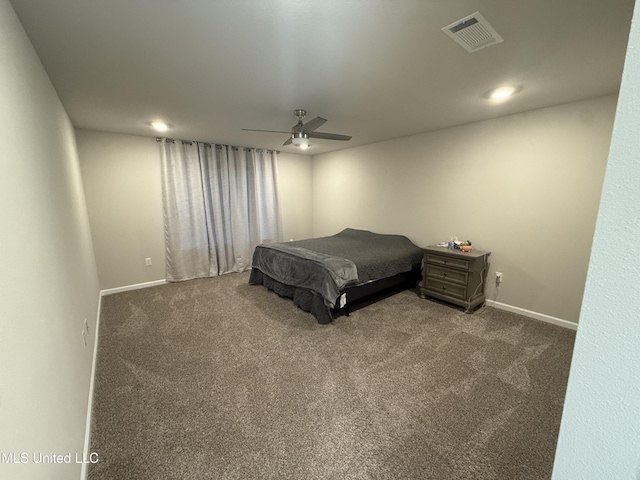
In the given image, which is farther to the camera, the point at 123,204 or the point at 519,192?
the point at 123,204

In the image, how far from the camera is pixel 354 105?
105 inches

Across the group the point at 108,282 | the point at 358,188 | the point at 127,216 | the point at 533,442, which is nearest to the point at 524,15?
the point at 533,442

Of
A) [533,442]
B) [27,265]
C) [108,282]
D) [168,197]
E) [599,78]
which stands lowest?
[533,442]

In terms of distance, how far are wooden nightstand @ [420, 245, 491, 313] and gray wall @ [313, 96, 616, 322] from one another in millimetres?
251

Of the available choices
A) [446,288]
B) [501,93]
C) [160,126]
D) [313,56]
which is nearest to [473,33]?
[313,56]

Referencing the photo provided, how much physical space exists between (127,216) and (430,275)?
175 inches

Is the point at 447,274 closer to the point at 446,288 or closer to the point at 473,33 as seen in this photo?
the point at 446,288

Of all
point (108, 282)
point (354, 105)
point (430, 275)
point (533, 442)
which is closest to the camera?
point (533, 442)

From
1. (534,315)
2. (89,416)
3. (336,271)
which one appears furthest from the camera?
(534,315)

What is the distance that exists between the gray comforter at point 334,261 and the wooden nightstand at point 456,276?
327 mm

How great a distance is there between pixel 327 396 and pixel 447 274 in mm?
2246

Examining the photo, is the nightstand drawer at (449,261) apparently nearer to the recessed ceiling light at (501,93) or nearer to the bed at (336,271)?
the bed at (336,271)

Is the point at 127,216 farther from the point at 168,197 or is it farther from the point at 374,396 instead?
the point at 374,396

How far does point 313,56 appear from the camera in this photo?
68.8 inches
